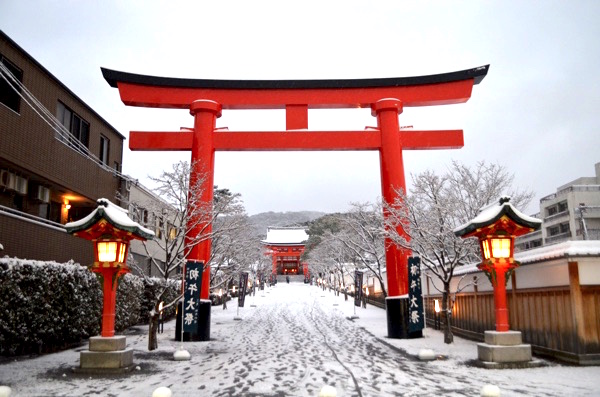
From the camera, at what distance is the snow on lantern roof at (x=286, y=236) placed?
91.9 meters

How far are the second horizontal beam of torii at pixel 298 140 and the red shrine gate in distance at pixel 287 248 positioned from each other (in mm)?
70978

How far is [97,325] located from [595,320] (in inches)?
580

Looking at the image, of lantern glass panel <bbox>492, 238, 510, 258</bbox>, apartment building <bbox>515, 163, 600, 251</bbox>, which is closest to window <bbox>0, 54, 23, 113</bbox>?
lantern glass panel <bbox>492, 238, 510, 258</bbox>

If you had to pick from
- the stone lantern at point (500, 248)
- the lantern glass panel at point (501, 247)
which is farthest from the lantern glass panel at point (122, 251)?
the lantern glass panel at point (501, 247)

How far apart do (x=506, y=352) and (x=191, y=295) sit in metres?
10.1

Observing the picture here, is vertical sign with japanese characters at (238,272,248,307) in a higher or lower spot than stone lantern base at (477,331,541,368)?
higher

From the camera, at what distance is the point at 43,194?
18.4 metres

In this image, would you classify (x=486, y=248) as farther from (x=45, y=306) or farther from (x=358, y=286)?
(x=358, y=286)

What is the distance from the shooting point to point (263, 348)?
51.9 feet

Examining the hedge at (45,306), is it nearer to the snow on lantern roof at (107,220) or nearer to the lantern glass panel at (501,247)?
the snow on lantern roof at (107,220)

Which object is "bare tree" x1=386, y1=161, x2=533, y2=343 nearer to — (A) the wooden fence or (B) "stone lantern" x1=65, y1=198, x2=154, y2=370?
(A) the wooden fence

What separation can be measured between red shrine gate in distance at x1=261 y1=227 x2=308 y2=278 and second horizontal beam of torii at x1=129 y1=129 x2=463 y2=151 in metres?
71.0

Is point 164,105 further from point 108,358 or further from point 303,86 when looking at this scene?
point 108,358

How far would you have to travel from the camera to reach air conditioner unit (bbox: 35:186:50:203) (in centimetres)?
1805
